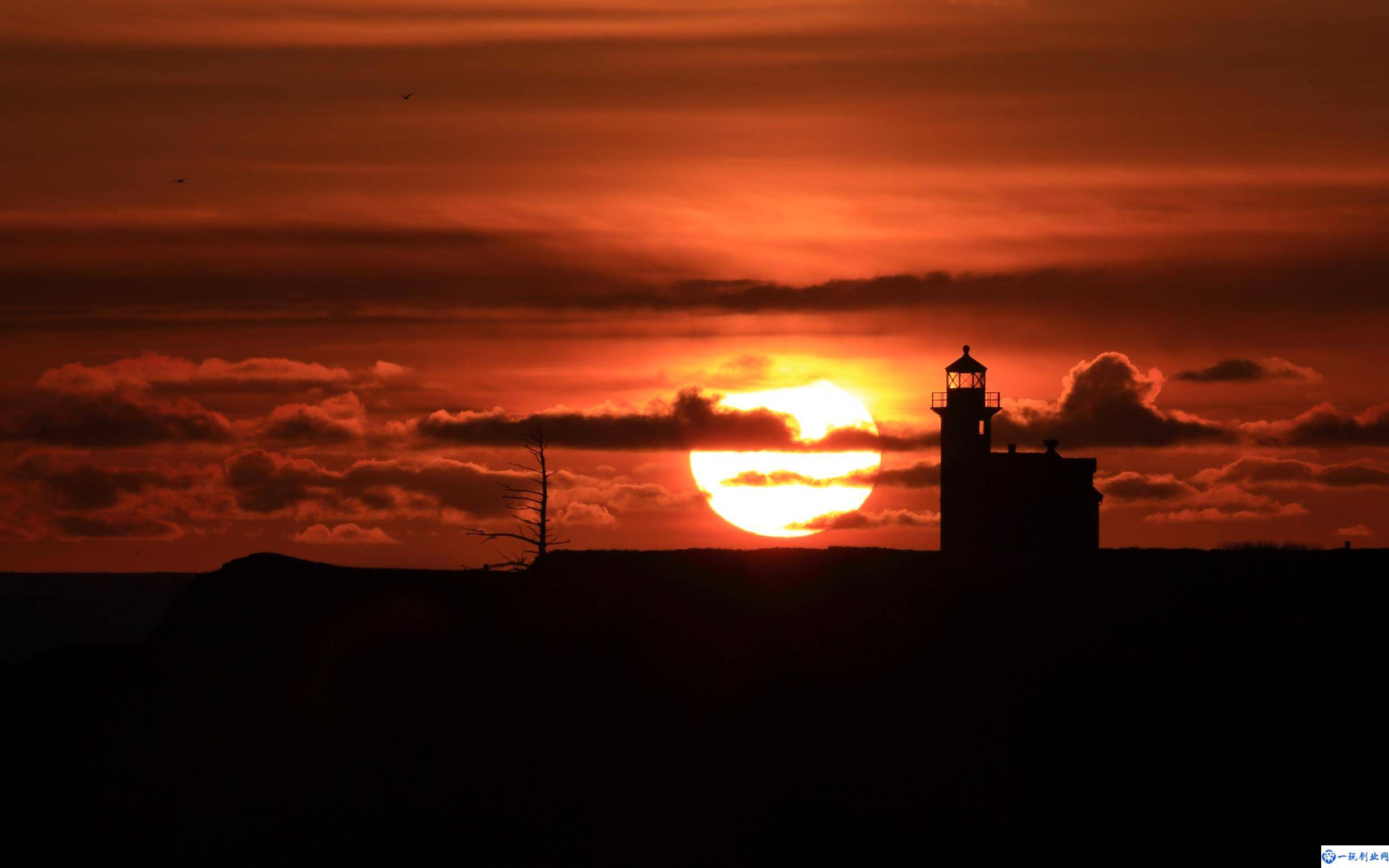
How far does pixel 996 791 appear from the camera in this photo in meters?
33.7

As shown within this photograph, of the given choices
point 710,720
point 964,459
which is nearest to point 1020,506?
point 964,459

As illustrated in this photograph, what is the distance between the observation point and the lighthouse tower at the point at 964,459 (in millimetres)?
55844

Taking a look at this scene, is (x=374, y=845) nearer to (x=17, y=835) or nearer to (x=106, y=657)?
(x=17, y=835)

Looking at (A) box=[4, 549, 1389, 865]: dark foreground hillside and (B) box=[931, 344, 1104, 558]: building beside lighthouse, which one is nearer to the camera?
(A) box=[4, 549, 1389, 865]: dark foreground hillside

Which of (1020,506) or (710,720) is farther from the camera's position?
(1020,506)

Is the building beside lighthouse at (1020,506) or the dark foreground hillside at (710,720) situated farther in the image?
the building beside lighthouse at (1020,506)

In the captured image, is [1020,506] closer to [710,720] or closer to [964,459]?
[964,459]

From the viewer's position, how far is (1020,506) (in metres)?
55.2

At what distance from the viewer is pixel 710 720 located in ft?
121

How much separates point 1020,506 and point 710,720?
21605 millimetres

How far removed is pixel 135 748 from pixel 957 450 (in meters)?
31.0

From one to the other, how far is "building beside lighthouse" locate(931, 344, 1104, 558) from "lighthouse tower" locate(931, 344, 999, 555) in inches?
1.4

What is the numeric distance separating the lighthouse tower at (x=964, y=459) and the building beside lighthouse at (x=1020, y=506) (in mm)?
35

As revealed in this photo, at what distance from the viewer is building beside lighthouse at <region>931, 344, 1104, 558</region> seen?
180ft
